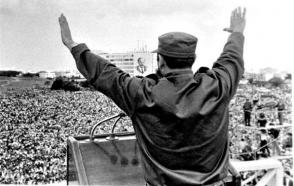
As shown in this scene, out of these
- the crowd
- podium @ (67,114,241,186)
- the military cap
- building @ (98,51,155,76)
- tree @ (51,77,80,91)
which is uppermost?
the military cap

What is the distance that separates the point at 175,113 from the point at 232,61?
168 mm

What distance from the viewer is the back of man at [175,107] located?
23.6 inches

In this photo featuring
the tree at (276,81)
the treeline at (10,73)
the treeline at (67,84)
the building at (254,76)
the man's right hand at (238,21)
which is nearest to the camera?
the man's right hand at (238,21)

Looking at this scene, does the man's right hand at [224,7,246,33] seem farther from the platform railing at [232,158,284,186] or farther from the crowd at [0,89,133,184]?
the crowd at [0,89,133,184]

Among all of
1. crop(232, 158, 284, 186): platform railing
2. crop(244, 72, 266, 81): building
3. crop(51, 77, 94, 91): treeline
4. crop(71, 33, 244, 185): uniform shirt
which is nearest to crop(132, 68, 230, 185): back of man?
crop(71, 33, 244, 185): uniform shirt

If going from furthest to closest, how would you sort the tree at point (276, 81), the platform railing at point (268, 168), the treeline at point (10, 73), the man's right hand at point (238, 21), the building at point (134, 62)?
the tree at point (276, 81), the treeline at point (10, 73), the building at point (134, 62), the platform railing at point (268, 168), the man's right hand at point (238, 21)

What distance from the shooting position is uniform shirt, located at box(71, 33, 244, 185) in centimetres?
60

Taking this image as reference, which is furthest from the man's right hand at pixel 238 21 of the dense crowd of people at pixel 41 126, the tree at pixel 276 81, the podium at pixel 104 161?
the tree at pixel 276 81

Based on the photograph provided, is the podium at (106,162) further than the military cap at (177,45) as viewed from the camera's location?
Yes

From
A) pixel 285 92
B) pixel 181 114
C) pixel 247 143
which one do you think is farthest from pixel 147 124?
pixel 247 143

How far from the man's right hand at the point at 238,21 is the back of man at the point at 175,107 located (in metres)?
0.08

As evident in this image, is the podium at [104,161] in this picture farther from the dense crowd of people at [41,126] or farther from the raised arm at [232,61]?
the dense crowd of people at [41,126]

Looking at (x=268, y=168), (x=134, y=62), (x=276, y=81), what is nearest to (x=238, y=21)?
(x=268, y=168)

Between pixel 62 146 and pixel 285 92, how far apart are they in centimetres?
224
